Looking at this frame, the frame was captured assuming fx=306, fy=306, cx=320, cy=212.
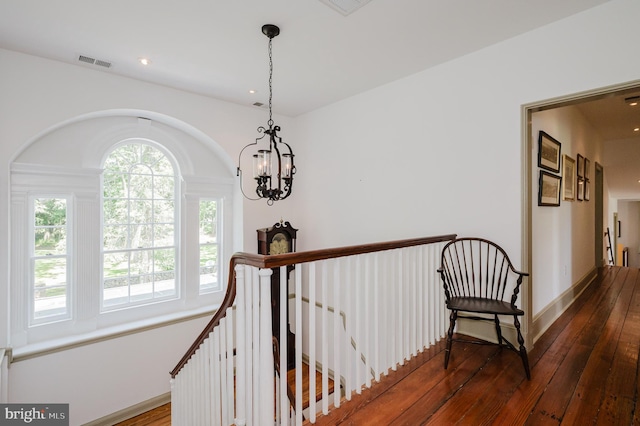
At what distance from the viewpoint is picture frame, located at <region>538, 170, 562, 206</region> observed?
3052mm

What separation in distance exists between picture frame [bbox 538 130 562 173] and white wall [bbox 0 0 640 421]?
649 mm

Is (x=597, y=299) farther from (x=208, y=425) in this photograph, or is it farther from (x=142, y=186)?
(x=142, y=186)

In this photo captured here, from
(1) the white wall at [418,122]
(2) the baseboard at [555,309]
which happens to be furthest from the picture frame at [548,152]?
(2) the baseboard at [555,309]

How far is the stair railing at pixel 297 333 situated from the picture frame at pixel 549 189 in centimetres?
107

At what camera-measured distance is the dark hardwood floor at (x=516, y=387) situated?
1801 millimetres

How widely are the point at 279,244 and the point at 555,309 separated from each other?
3.41 m

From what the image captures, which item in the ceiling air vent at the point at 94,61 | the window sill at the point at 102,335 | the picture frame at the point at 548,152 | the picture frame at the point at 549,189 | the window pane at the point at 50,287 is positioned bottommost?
the window sill at the point at 102,335

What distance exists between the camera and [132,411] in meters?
3.42

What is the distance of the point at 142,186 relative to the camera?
12.9 ft

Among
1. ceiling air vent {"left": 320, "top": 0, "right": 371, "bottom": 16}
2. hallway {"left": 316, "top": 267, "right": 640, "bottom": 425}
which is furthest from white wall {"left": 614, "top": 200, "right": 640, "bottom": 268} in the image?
ceiling air vent {"left": 320, "top": 0, "right": 371, "bottom": 16}

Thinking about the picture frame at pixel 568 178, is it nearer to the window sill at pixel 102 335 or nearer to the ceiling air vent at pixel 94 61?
the window sill at pixel 102 335

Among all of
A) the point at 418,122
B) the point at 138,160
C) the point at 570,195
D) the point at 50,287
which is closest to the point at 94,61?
the point at 138,160

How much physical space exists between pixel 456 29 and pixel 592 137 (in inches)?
170

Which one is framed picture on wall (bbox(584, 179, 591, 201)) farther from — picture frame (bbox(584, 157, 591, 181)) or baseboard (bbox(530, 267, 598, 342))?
baseboard (bbox(530, 267, 598, 342))
